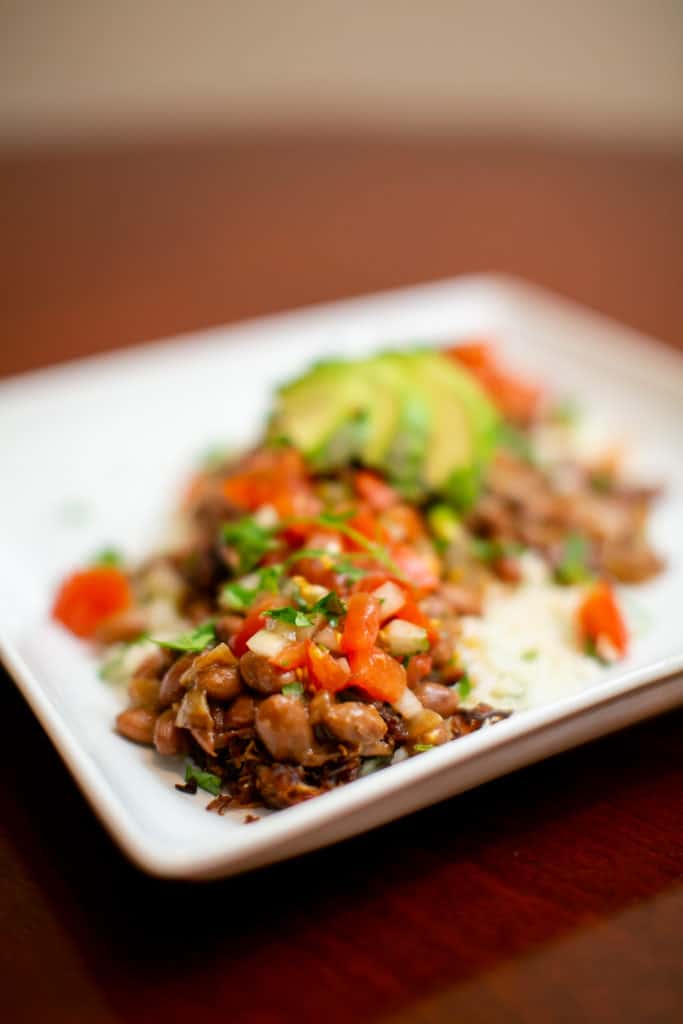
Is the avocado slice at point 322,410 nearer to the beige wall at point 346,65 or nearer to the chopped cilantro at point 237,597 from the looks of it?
the chopped cilantro at point 237,597

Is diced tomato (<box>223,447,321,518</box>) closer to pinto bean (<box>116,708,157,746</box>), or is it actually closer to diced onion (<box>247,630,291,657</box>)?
diced onion (<box>247,630,291,657</box>)

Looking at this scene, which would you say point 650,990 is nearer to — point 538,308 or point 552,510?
point 552,510

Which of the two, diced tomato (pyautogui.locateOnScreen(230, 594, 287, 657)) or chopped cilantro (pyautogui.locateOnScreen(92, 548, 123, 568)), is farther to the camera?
chopped cilantro (pyautogui.locateOnScreen(92, 548, 123, 568))

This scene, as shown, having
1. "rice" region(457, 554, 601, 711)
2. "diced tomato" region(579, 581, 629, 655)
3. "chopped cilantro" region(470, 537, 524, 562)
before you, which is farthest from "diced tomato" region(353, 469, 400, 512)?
"diced tomato" region(579, 581, 629, 655)

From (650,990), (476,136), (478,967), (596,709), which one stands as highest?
(476,136)

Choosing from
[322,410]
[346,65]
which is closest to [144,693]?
[322,410]

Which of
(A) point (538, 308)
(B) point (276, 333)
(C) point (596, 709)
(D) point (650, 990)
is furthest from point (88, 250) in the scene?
(D) point (650, 990)

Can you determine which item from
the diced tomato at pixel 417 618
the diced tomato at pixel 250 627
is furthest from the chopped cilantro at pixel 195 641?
the diced tomato at pixel 417 618
